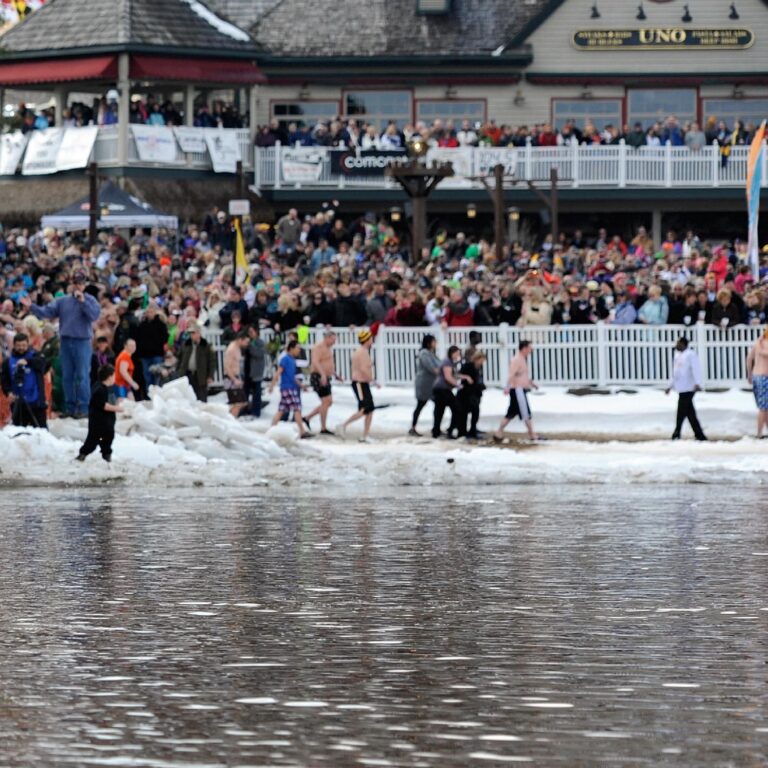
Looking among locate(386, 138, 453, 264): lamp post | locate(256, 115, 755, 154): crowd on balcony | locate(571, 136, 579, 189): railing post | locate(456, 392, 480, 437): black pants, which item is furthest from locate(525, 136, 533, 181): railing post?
locate(456, 392, 480, 437): black pants

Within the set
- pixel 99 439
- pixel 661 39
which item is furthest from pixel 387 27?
pixel 99 439

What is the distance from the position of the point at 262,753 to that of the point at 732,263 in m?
32.6

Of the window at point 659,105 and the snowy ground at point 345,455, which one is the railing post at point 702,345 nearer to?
the snowy ground at point 345,455

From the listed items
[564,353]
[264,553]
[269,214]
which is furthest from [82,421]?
[269,214]

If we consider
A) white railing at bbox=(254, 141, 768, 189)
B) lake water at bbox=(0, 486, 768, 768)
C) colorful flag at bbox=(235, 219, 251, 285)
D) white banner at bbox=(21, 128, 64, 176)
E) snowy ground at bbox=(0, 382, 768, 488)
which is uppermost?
white banner at bbox=(21, 128, 64, 176)

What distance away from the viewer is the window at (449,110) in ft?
180

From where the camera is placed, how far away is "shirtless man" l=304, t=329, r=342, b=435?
3034 centimetres

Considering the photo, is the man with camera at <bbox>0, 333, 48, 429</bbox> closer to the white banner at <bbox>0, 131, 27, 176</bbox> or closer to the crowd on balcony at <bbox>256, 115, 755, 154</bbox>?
the crowd on balcony at <bbox>256, 115, 755, 154</bbox>

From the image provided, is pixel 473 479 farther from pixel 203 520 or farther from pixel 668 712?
pixel 668 712

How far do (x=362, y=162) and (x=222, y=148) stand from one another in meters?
3.23

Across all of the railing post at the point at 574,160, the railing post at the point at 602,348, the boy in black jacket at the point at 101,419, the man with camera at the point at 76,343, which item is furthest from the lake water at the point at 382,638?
the railing post at the point at 574,160

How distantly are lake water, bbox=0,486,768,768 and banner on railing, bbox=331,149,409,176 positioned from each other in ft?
97.5

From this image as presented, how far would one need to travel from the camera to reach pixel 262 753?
9.06 m

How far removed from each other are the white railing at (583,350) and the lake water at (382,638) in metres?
12.1
